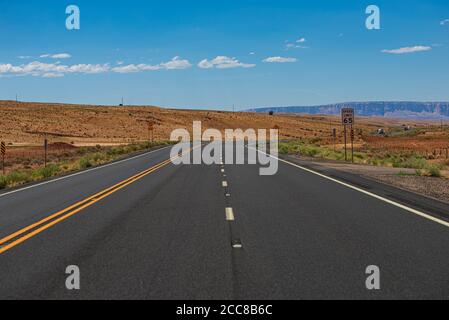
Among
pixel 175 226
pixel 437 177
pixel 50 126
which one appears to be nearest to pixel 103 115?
pixel 50 126

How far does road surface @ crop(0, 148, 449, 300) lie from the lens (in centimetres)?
623

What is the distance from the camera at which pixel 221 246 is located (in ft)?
28.0

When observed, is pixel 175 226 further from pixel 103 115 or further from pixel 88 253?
pixel 103 115

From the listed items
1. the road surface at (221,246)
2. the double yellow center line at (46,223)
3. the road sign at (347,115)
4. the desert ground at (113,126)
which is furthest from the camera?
the desert ground at (113,126)

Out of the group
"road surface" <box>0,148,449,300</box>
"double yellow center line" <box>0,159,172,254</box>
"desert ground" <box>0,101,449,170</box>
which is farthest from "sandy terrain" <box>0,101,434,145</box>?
"road surface" <box>0,148,449,300</box>

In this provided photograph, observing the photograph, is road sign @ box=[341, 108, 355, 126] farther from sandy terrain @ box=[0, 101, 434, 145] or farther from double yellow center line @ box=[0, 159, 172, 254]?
sandy terrain @ box=[0, 101, 434, 145]

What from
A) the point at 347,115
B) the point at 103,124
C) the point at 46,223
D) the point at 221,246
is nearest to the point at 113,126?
the point at 103,124

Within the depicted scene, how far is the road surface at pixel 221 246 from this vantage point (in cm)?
623

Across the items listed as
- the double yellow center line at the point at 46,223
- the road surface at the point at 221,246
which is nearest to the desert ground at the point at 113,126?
the double yellow center line at the point at 46,223

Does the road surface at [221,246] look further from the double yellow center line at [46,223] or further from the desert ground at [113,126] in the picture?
the desert ground at [113,126]

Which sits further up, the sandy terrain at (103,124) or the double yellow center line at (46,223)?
the sandy terrain at (103,124)

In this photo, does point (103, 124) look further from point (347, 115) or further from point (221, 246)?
point (221, 246)

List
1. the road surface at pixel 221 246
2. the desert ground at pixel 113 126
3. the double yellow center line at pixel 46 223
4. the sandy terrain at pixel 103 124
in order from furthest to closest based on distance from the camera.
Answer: the sandy terrain at pixel 103 124, the desert ground at pixel 113 126, the double yellow center line at pixel 46 223, the road surface at pixel 221 246

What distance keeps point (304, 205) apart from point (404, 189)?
17.4ft
